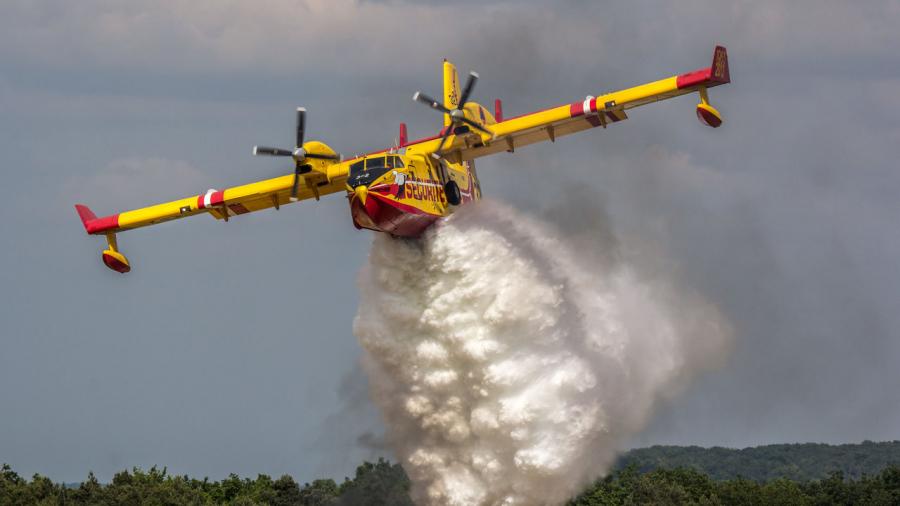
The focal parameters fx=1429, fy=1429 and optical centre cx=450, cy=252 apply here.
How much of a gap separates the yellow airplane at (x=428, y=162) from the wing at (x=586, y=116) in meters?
0.02

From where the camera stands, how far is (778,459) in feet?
472

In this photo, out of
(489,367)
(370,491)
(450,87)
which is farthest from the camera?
(370,491)

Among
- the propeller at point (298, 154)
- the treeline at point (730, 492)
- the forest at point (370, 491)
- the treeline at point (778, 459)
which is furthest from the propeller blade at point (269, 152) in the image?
the treeline at point (778, 459)

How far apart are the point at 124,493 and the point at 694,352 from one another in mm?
23925

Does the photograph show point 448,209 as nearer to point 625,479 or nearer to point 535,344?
point 535,344

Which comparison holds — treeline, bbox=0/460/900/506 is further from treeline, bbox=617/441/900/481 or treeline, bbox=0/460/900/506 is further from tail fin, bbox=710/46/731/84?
treeline, bbox=617/441/900/481

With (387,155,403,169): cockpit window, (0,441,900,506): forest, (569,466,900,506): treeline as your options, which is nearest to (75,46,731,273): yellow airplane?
(387,155,403,169): cockpit window

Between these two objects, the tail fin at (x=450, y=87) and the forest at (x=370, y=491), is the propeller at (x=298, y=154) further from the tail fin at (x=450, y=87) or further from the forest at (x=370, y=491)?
the forest at (x=370, y=491)

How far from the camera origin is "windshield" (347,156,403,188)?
115 ft

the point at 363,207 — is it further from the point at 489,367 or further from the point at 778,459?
the point at 778,459

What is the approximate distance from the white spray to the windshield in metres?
3.23

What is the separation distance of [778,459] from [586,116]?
114 meters

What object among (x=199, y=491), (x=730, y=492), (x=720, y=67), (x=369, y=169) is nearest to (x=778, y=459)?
(x=730, y=492)

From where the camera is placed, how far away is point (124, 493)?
5469 centimetres
